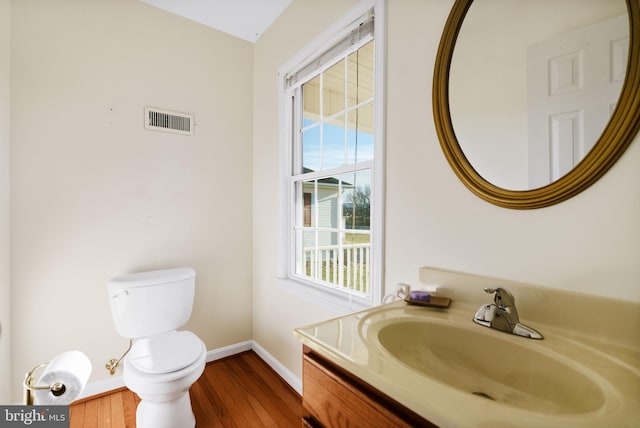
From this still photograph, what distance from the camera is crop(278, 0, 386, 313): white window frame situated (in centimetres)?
126

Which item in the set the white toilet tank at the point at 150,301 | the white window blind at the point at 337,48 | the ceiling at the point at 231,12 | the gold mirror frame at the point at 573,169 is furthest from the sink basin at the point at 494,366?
the ceiling at the point at 231,12

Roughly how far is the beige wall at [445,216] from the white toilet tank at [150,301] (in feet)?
2.20

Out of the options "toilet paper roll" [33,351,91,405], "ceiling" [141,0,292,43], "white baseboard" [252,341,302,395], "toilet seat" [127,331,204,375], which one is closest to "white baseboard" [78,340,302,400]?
"white baseboard" [252,341,302,395]

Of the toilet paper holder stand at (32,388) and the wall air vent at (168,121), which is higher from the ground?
the wall air vent at (168,121)

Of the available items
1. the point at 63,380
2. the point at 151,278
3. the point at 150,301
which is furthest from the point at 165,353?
the point at 63,380

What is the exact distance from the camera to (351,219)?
1581mm

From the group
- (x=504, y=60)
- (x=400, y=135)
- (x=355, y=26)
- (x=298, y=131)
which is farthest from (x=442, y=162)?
(x=298, y=131)

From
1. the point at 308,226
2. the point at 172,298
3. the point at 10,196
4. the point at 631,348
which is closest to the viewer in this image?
the point at 631,348

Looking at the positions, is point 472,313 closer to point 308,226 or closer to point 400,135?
point 400,135

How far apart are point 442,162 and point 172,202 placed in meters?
1.79

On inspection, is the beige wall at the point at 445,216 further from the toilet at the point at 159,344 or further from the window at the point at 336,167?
the toilet at the point at 159,344

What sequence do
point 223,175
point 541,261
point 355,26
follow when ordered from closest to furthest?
point 541,261, point 355,26, point 223,175

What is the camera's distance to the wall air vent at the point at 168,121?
1.92 metres

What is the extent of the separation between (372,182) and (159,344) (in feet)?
4.66
